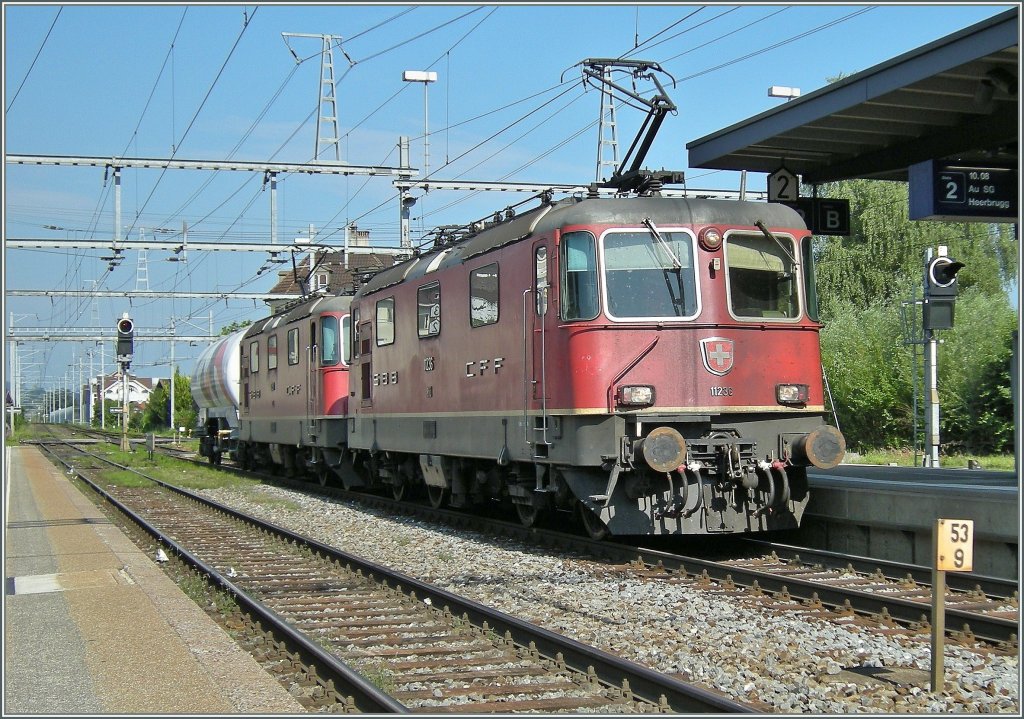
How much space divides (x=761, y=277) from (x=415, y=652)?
6.07m

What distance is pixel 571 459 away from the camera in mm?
11547

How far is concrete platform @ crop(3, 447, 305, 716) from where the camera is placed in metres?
6.24

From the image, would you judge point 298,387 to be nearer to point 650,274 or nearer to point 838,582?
point 650,274

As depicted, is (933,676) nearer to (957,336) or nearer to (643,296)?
(643,296)

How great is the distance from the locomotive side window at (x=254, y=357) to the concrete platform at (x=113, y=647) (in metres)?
15.6

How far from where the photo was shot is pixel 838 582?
10086 mm

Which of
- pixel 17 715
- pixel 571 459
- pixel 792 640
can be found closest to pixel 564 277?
pixel 571 459

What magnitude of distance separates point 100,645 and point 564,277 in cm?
597

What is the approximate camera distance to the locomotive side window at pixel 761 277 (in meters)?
11.8

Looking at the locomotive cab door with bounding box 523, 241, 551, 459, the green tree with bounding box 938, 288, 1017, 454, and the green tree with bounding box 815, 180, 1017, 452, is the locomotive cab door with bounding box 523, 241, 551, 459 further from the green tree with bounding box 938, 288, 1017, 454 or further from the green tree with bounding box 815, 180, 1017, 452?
the green tree with bounding box 938, 288, 1017, 454

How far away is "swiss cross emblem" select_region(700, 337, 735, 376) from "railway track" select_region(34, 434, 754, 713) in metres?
3.70

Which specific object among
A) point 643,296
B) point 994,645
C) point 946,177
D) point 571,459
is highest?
point 946,177

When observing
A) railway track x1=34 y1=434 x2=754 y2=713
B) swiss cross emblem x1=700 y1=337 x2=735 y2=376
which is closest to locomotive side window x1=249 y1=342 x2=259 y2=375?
railway track x1=34 y1=434 x2=754 y2=713

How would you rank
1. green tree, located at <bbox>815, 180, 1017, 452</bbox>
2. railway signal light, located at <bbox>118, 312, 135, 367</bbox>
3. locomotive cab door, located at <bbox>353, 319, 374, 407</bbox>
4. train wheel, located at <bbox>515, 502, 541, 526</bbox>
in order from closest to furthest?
train wheel, located at <bbox>515, 502, 541, 526</bbox>, locomotive cab door, located at <bbox>353, 319, 374, 407</bbox>, green tree, located at <bbox>815, 180, 1017, 452</bbox>, railway signal light, located at <bbox>118, 312, 135, 367</bbox>
